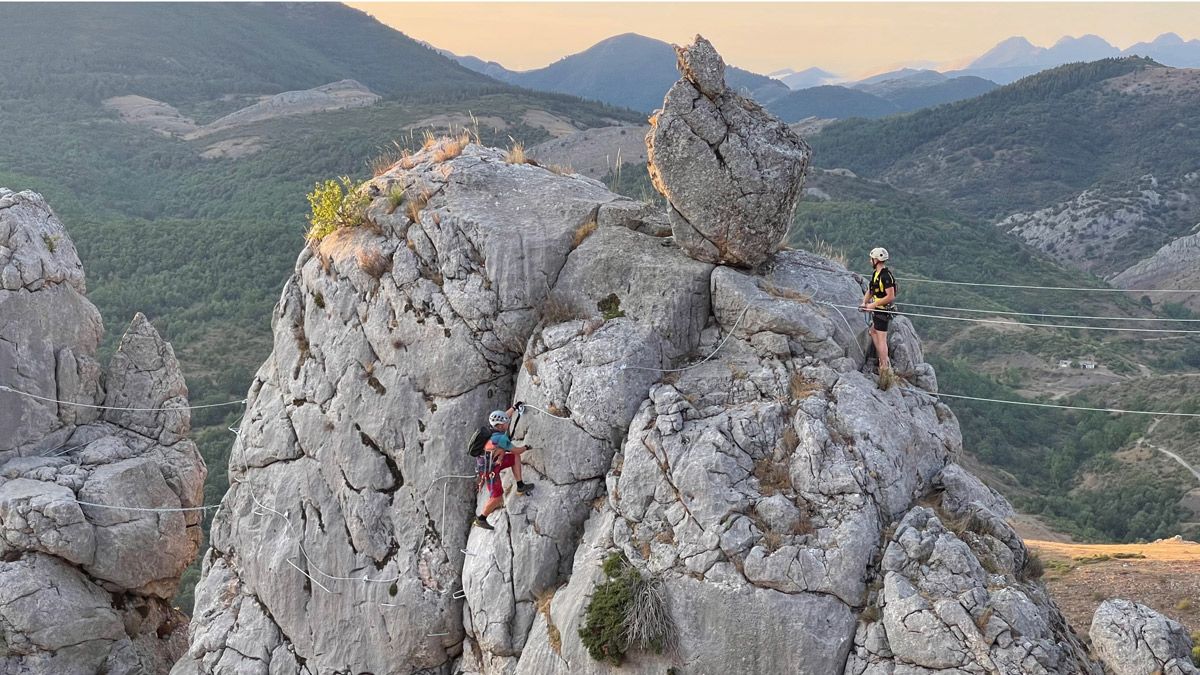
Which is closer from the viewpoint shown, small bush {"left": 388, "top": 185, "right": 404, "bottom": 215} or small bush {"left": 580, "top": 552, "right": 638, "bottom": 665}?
small bush {"left": 580, "top": 552, "right": 638, "bottom": 665}

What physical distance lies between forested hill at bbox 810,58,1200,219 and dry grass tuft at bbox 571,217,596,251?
132 m

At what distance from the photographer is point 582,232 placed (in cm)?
1647

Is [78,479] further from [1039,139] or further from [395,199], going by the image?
[1039,139]

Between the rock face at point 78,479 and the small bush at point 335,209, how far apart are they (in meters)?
5.65

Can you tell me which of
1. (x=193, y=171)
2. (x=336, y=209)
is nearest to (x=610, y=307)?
(x=336, y=209)

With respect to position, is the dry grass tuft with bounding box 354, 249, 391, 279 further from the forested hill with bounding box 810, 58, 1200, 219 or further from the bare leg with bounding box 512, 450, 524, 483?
the forested hill with bounding box 810, 58, 1200, 219

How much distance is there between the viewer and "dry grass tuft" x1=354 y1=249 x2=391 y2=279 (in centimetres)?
1686

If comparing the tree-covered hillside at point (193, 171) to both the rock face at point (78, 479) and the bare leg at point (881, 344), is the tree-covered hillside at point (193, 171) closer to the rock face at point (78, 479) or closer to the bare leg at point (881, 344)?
the bare leg at point (881, 344)

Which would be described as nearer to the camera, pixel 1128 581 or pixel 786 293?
pixel 786 293

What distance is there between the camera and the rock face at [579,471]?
12.4 metres

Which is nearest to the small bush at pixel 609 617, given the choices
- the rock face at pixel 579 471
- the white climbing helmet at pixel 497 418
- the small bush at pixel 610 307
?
the rock face at pixel 579 471

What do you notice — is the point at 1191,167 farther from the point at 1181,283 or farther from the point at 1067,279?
the point at 1067,279

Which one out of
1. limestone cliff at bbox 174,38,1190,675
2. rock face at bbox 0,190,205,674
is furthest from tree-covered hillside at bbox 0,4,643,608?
rock face at bbox 0,190,205,674

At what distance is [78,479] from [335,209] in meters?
7.52
